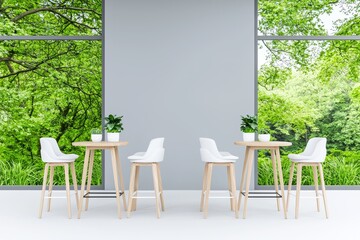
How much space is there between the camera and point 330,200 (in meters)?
5.68

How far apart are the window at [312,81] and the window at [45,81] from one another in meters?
2.47

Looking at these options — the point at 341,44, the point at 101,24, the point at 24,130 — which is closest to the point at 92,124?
the point at 24,130

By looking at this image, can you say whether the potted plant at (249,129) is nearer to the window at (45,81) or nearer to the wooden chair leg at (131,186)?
the wooden chair leg at (131,186)

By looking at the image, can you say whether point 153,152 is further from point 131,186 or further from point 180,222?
point 180,222

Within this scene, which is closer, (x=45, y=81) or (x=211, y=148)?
(x=211, y=148)

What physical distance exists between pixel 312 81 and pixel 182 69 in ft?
6.23

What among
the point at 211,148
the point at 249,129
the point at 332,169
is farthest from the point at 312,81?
the point at 211,148

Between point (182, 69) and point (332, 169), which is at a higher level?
point (182, 69)

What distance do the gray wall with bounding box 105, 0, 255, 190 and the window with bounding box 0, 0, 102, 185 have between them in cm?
54

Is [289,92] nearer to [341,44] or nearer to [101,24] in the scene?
[341,44]

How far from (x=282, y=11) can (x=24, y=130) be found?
4.17 meters

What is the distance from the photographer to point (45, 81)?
700cm

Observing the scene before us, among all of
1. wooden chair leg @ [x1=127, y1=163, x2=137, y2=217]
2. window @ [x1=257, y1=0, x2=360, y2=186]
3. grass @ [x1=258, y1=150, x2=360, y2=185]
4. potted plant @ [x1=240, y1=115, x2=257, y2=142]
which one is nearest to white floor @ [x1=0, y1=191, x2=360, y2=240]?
wooden chair leg @ [x1=127, y1=163, x2=137, y2=217]

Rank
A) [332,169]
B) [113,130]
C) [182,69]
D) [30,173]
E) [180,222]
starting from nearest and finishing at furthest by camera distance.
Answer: [180,222], [113,130], [182,69], [332,169], [30,173]
